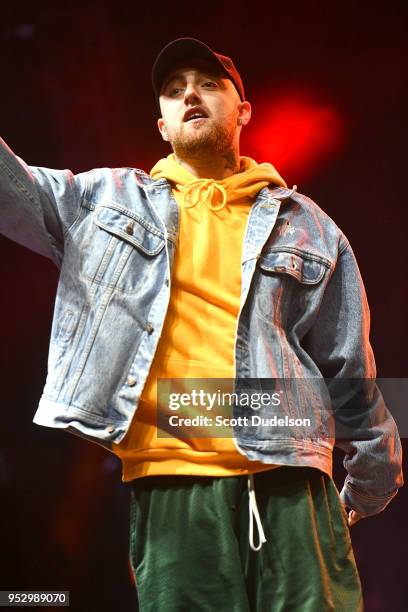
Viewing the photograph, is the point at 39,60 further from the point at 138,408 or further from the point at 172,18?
the point at 138,408

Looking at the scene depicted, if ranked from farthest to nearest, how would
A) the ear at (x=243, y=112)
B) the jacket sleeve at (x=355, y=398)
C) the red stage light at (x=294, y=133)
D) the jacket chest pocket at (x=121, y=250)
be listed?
the red stage light at (x=294, y=133), the ear at (x=243, y=112), the jacket sleeve at (x=355, y=398), the jacket chest pocket at (x=121, y=250)

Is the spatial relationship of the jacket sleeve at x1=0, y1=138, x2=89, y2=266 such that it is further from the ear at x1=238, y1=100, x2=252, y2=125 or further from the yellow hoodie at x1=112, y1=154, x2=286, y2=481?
the ear at x1=238, y1=100, x2=252, y2=125

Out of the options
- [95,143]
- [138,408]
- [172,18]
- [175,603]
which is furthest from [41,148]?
[175,603]

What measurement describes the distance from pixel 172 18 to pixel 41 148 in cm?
47

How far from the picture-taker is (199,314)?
1.38 meters

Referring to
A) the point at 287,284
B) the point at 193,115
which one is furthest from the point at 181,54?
the point at 287,284

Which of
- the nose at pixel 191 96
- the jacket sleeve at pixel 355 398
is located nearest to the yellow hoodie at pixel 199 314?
the nose at pixel 191 96

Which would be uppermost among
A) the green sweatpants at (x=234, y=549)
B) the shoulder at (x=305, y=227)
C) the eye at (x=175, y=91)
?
the eye at (x=175, y=91)

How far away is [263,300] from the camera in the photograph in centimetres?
139

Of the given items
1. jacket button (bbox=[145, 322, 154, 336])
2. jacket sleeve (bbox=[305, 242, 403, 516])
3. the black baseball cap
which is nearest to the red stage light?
the black baseball cap

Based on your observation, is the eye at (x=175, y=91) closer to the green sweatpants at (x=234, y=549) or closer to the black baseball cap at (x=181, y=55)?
the black baseball cap at (x=181, y=55)

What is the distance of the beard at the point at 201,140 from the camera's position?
1.55 meters

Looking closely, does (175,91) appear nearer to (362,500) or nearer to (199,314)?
(199,314)

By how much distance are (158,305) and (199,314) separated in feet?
0.25
